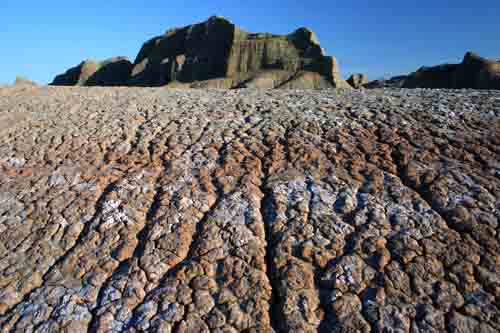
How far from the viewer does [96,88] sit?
20.9ft

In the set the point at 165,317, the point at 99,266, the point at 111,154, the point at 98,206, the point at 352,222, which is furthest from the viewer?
the point at 111,154

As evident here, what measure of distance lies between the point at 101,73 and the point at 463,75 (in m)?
56.8

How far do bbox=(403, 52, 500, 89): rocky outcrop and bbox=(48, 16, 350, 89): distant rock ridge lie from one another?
1501 cm

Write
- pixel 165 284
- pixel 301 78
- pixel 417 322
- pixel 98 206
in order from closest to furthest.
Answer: pixel 417 322 < pixel 165 284 < pixel 98 206 < pixel 301 78

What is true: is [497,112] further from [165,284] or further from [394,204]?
[165,284]

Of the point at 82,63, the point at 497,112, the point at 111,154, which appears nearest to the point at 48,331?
the point at 111,154

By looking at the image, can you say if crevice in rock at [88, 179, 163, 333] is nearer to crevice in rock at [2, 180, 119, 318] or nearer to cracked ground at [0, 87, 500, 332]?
cracked ground at [0, 87, 500, 332]

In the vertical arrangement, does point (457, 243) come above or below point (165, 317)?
above

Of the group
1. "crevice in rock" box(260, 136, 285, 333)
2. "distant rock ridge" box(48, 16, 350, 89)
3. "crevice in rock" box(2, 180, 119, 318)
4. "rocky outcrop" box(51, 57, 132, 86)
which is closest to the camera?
"crevice in rock" box(260, 136, 285, 333)

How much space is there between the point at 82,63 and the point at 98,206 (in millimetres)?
76617

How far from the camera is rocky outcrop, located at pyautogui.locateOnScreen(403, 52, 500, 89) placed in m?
36.6

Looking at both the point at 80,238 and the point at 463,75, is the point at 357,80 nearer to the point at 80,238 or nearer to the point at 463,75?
the point at 463,75

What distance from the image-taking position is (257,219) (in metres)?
2.96

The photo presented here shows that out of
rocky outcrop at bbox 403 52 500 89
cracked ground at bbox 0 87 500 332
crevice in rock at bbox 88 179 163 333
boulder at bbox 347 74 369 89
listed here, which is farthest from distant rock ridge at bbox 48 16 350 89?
crevice in rock at bbox 88 179 163 333
